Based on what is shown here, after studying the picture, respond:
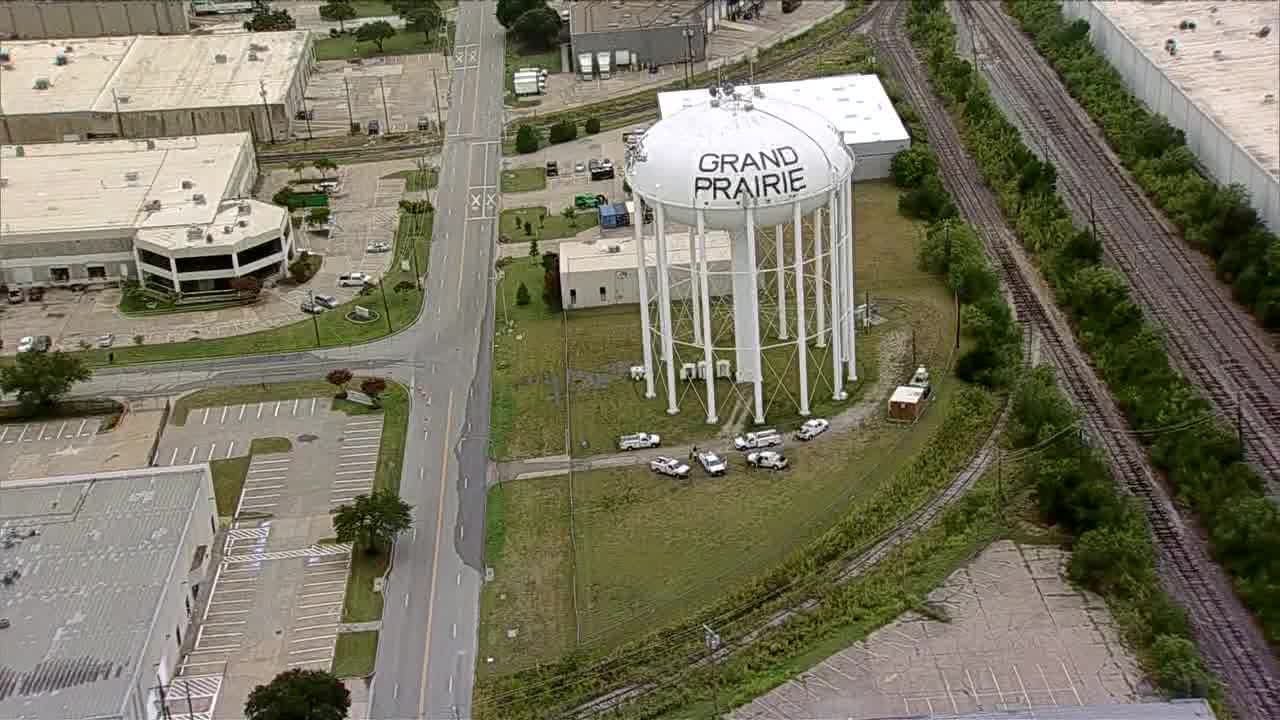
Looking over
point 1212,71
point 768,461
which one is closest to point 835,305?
point 768,461

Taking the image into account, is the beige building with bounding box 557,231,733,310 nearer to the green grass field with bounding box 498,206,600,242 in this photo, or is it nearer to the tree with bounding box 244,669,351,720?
the green grass field with bounding box 498,206,600,242

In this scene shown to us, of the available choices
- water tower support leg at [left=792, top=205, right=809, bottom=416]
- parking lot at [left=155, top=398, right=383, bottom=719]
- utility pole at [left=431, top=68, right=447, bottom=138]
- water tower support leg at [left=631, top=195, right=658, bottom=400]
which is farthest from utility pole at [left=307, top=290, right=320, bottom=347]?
utility pole at [left=431, top=68, right=447, bottom=138]

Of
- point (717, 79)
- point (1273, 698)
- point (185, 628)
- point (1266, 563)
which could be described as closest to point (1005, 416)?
point (1266, 563)

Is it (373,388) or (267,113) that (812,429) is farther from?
(267,113)

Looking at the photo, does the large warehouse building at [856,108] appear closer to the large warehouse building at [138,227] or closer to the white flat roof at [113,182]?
the large warehouse building at [138,227]

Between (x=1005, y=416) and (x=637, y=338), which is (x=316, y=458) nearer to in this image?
(x=637, y=338)

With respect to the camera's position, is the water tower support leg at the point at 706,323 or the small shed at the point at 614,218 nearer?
the water tower support leg at the point at 706,323

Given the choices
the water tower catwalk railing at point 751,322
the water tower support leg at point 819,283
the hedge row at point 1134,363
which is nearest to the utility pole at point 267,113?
the water tower catwalk railing at point 751,322
